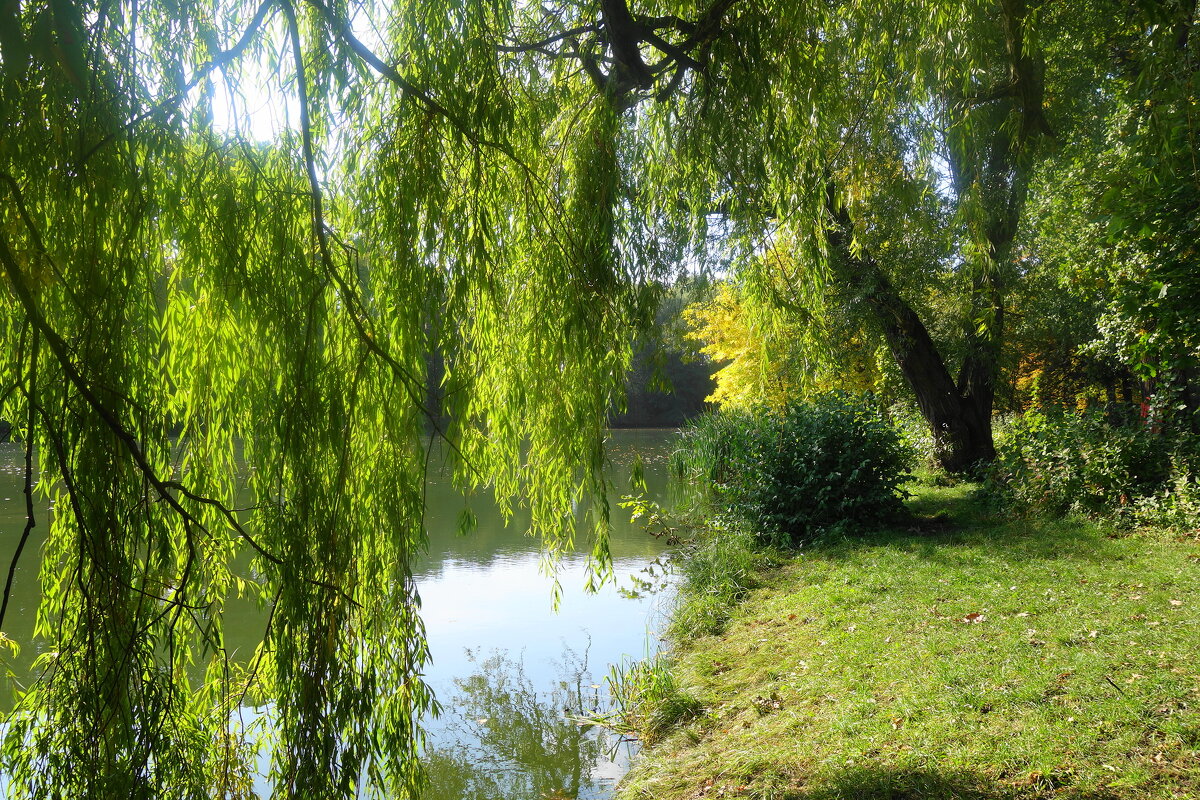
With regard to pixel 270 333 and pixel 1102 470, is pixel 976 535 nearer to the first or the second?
pixel 1102 470

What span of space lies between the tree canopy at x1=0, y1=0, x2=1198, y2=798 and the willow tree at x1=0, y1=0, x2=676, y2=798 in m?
0.01

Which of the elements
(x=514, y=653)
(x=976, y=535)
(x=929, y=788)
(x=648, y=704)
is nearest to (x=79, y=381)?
(x=929, y=788)

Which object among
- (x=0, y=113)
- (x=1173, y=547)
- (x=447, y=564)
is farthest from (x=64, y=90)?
(x=447, y=564)

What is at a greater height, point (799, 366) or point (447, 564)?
point (799, 366)

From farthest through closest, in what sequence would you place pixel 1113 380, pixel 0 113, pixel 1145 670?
1. pixel 1113 380
2. pixel 1145 670
3. pixel 0 113

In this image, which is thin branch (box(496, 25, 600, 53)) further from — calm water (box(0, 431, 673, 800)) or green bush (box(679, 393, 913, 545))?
green bush (box(679, 393, 913, 545))

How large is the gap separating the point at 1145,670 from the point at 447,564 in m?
7.08

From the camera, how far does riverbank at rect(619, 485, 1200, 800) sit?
10.0ft

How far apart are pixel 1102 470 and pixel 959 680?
13.8 feet

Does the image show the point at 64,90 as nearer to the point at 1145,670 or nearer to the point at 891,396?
the point at 1145,670

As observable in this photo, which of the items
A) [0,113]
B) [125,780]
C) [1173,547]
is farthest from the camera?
[1173,547]

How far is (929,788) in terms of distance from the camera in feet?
9.82

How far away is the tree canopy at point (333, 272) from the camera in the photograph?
182 cm

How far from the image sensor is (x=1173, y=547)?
597cm
